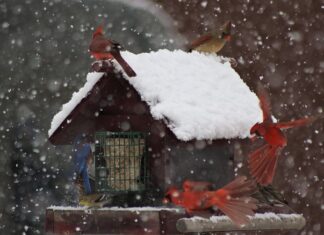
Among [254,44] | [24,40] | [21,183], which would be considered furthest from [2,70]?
[254,44]

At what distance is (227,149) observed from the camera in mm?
5082

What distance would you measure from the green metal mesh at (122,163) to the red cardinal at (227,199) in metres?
0.70

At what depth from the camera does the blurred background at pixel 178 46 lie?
30.9 ft

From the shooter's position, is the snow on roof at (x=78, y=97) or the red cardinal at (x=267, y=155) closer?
the red cardinal at (x=267, y=155)

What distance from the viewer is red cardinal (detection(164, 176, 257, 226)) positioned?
412cm

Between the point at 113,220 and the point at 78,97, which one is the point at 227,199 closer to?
the point at 113,220

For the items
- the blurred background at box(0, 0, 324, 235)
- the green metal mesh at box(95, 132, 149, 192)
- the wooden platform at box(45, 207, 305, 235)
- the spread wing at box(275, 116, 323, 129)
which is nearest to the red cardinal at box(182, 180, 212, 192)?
the wooden platform at box(45, 207, 305, 235)

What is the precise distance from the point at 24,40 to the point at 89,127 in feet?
15.9

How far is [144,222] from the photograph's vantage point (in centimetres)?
453

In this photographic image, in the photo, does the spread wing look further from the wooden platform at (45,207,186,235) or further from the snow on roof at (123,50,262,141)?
the wooden platform at (45,207,186,235)

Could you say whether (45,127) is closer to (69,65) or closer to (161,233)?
(69,65)

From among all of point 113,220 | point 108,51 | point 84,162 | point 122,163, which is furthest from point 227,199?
point 84,162

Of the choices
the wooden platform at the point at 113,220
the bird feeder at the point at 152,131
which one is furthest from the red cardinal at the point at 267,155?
the wooden platform at the point at 113,220

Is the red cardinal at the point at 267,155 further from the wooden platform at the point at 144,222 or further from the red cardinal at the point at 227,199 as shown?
the wooden platform at the point at 144,222
